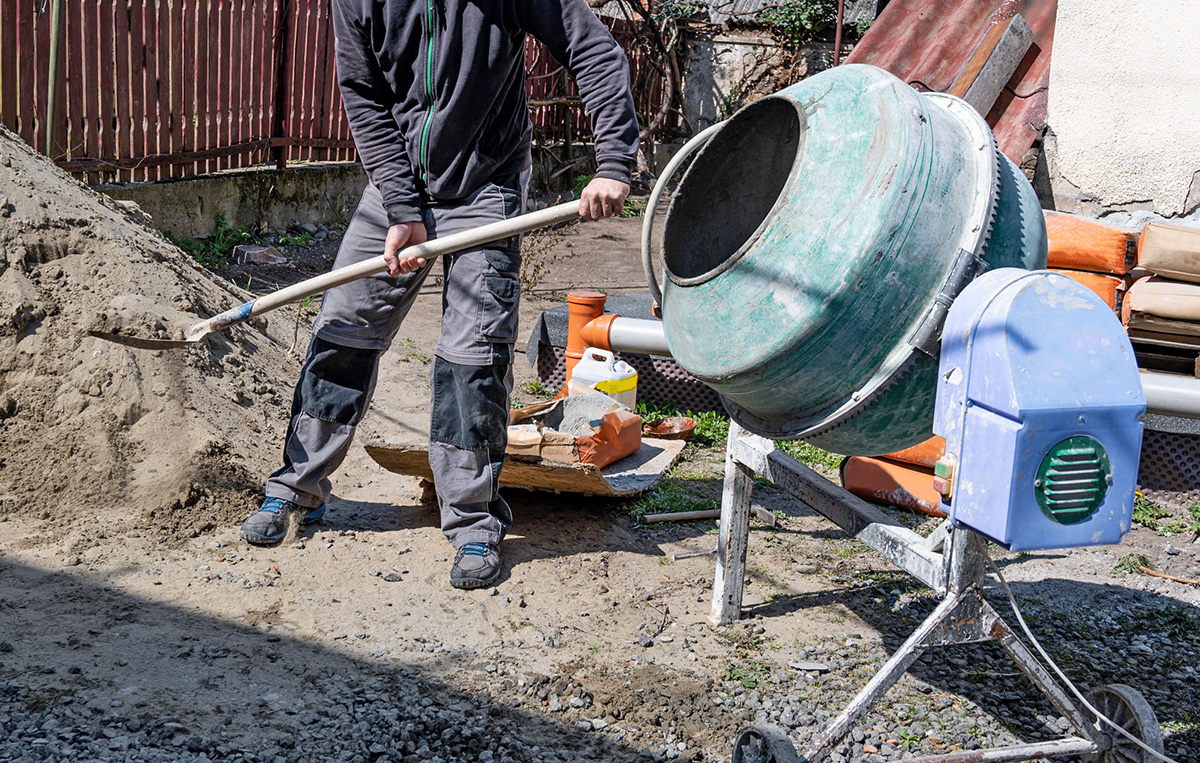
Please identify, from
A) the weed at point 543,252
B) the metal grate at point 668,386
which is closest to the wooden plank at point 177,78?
the weed at point 543,252

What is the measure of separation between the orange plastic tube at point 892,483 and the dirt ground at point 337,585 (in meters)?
0.29

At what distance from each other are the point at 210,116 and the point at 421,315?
2822 millimetres

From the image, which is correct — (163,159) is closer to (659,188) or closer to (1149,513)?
(659,188)

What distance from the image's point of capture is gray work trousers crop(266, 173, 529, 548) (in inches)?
119

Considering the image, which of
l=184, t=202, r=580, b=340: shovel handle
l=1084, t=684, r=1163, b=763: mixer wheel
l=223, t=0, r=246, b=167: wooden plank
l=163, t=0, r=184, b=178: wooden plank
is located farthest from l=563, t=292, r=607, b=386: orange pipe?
l=223, t=0, r=246, b=167: wooden plank

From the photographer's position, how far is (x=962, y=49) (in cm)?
662

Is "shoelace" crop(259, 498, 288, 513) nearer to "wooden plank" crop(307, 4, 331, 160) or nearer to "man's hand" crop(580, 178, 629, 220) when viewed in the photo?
"man's hand" crop(580, 178, 629, 220)

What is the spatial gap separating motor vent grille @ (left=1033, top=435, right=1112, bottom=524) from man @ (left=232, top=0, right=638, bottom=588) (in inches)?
54.6

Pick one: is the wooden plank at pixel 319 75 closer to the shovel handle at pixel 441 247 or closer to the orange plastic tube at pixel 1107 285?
the shovel handle at pixel 441 247

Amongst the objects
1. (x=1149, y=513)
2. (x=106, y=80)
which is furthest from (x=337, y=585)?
(x=106, y=80)

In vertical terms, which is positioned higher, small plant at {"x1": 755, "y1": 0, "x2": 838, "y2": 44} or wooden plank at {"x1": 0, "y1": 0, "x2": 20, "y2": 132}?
small plant at {"x1": 755, "y1": 0, "x2": 838, "y2": 44}

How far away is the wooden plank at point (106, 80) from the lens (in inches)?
271

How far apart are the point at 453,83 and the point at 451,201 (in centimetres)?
34

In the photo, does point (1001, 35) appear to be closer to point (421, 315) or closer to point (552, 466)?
point (421, 315)
